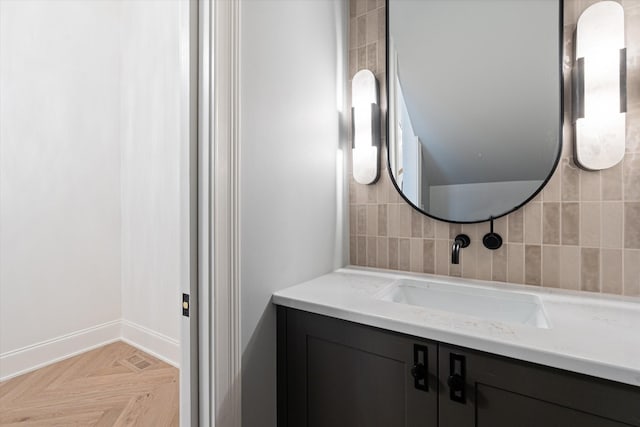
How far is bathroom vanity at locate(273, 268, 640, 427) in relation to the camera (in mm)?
722

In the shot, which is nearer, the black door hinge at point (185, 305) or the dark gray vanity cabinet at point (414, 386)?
the dark gray vanity cabinet at point (414, 386)

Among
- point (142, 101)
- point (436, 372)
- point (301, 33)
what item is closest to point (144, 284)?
point (142, 101)

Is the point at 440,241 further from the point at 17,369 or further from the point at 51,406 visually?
the point at 17,369

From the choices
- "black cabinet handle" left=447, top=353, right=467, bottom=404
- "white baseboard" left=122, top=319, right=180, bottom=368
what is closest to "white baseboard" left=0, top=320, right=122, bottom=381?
"white baseboard" left=122, top=319, right=180, bottom=368

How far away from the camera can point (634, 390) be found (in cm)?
67

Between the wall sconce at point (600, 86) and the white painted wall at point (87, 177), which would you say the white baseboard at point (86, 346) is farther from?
the wall sconce at point (600, 86)

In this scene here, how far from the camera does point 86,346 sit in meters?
2.28

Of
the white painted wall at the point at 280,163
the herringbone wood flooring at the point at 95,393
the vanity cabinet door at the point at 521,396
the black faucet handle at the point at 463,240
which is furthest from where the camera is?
the herringbone wood flooring at the point at 95,393

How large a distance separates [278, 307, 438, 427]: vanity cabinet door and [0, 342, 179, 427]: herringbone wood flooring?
0.88 metres

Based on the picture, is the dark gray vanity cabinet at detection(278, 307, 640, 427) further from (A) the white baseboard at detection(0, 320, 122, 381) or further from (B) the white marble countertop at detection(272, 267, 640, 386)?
(A) the white baseboard at detection(0, 320, 122, 381)

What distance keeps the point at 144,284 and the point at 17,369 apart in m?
0.82

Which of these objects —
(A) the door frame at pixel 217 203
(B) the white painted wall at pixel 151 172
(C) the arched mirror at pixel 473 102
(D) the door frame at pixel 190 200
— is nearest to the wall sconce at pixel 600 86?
(C) the arched mirror at pixel 473 102

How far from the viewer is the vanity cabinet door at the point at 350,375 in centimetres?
91

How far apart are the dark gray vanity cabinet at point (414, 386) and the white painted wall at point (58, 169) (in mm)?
1907
